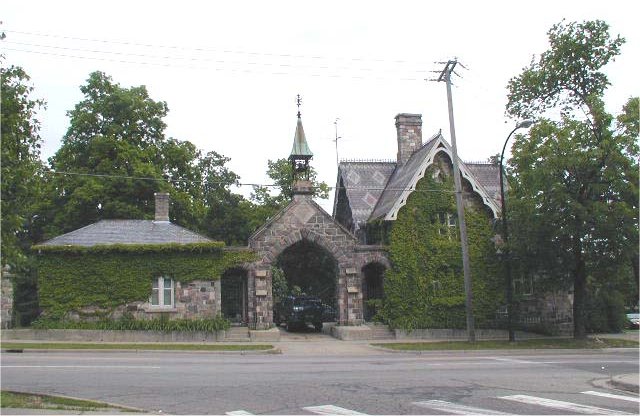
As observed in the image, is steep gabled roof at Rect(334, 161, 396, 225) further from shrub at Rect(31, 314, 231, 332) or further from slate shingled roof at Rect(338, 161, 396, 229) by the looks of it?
shrub at Rect(31, 314, 231, 332)

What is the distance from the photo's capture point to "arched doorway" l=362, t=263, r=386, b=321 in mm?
31022

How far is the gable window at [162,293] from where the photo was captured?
92.5 ft

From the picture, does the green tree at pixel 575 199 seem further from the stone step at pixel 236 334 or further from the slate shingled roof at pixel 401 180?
the stone step at pixel 236 334

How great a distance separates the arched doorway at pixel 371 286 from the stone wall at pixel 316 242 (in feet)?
3.64

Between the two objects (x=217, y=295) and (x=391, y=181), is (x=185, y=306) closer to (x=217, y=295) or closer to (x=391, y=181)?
(x=217, y=295)

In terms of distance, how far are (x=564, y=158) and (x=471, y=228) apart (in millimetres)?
6793

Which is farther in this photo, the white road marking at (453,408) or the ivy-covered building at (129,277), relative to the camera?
the ivy-covered building at (129,277)

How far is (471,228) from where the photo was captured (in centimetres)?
3116

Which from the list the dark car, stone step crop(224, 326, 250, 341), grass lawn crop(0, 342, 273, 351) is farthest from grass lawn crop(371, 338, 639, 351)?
the dark car

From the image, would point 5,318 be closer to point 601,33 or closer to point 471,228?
point 471,228

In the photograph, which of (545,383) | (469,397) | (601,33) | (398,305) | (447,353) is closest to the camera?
(469,397)

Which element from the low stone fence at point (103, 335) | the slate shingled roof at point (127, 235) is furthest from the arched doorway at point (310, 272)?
the low stone fence at point (103, 335)

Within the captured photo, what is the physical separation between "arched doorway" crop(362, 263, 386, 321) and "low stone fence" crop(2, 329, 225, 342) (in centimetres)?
790

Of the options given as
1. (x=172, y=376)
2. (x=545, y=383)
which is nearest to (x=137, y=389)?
(x=172, y=376)
